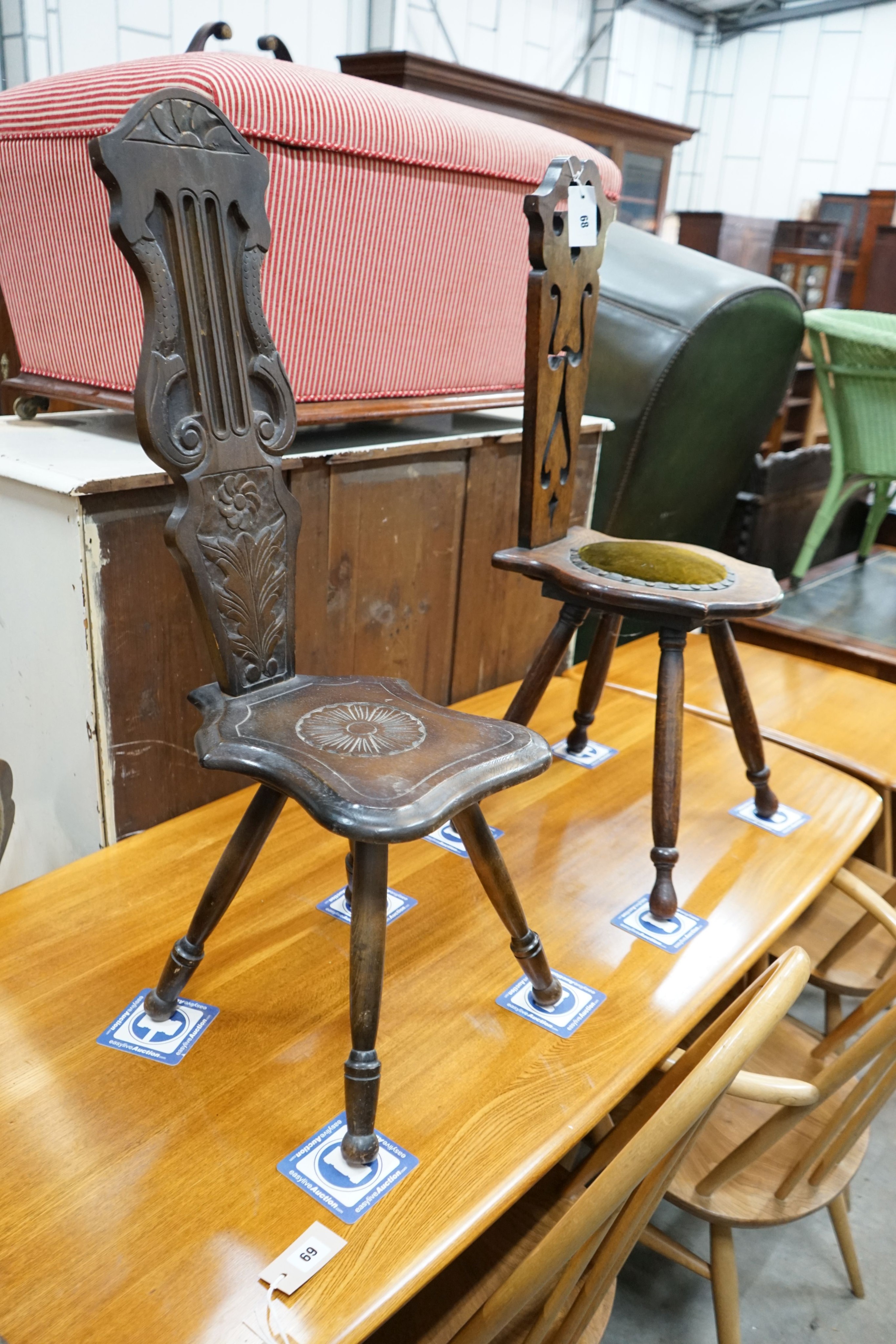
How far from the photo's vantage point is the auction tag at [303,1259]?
2.71 feet

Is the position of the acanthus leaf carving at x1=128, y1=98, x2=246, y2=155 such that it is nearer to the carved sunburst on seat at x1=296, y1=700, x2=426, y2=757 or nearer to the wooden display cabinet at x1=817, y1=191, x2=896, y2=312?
the carved sunburst on seat at x1=296, y1=700, x2=426, y2=757

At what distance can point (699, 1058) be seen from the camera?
0.95 meters

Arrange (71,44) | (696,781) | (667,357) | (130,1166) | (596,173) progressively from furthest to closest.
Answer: (71,44) < (667,357) < (696,781) < (596,173) < (130,1166)

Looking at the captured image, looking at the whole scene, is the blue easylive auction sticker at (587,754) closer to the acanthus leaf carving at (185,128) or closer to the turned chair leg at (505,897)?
the turned chair leg at (505,897)

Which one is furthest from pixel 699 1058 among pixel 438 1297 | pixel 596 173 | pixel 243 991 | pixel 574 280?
pixel 596 173

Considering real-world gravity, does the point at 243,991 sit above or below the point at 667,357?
below

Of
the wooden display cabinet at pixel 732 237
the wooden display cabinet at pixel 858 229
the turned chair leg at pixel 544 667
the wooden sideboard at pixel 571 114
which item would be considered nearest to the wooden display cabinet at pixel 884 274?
the wooden display cabinet at pixel 858 229

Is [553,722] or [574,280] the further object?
[553,722]

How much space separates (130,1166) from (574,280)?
1220mm

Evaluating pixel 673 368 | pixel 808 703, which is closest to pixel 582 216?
pixel 673 368

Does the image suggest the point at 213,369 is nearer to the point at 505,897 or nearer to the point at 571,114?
the point at 505,897

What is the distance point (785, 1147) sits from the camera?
1.34 m

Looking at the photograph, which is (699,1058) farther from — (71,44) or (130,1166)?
(71,44)

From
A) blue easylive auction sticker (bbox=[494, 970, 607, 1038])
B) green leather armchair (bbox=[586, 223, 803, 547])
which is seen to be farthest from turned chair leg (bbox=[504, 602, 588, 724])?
green leather armchair (bbox=[586, 223, 803, 547])
